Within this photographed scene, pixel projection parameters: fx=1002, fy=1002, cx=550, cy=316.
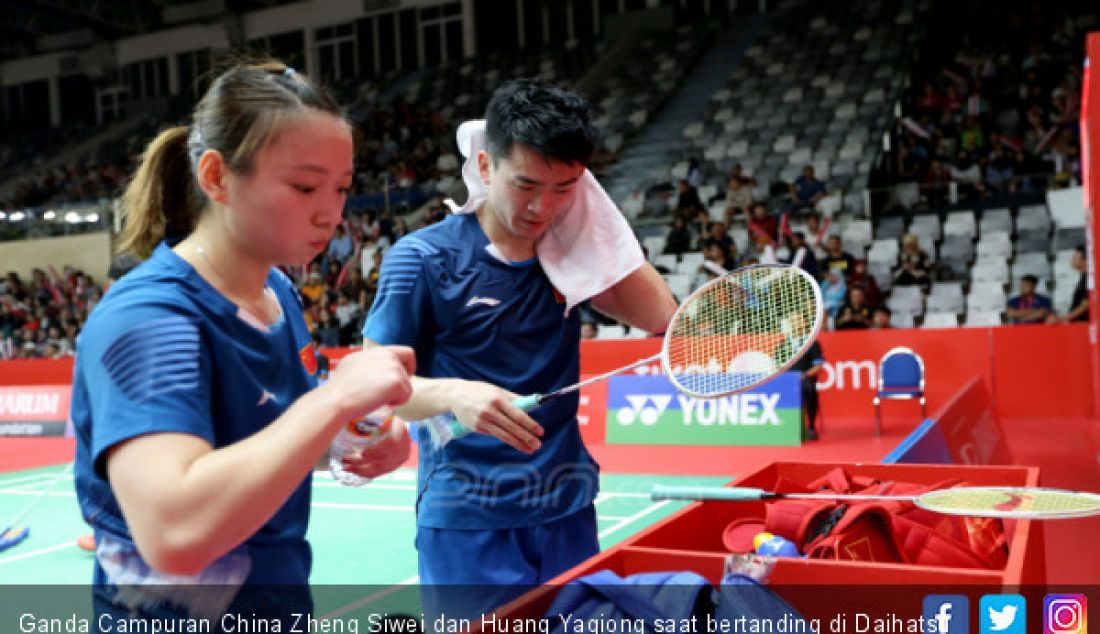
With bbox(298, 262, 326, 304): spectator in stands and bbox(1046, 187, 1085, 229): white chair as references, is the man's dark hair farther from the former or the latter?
bbox(298, 262, 326, 304): spectator in stands

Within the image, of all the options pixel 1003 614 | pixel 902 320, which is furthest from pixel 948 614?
pixel 902 320

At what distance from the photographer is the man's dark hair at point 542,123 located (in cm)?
222

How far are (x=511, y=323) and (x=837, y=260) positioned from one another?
9.95 metres

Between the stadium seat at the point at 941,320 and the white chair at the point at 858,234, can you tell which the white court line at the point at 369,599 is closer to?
the stadium seat at the point at 941,320

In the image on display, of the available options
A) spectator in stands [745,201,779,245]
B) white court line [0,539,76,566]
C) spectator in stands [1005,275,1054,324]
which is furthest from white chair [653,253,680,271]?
white court line [0,539,76,566]

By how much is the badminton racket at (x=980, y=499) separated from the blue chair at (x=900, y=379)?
6809 millimetres

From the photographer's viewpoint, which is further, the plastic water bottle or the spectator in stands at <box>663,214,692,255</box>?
the spectator in stands at <box>663,214,692,255</box>

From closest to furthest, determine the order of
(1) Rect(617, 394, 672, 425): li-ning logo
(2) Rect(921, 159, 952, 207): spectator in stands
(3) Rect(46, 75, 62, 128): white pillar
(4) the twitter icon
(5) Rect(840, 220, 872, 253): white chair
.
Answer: (4) the twitter icon < (1) Rect(617, 394, 672, 425): li-ning logo < (5) Rect(840, 220, 872, 253): white chair < (2) Rect(921, 159, 952, 207): spectator in stands < (3) Rect(46, 75, 62, 128): white pillar

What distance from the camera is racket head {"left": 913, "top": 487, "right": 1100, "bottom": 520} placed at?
6.98ft

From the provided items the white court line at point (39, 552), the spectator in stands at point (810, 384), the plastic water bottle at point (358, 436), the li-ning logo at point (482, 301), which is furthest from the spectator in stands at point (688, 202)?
the plastic water bottle at point (358, 436)

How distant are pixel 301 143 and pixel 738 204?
43.3 ft

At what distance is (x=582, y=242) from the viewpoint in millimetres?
2420

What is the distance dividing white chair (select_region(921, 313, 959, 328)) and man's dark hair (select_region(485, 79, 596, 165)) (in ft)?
32.9

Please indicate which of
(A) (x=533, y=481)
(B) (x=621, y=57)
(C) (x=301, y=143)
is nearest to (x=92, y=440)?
(C) (x=301, y=143)
